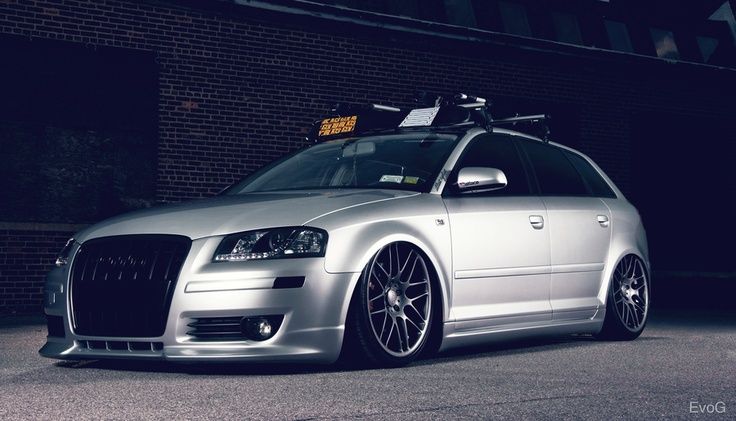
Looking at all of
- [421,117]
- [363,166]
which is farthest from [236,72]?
[363,166]

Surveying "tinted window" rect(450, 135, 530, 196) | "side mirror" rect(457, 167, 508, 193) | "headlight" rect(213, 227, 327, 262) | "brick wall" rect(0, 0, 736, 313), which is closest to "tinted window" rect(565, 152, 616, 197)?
"tinted window" rect(450, 135, 530, 196)

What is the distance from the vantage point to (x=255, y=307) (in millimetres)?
6133

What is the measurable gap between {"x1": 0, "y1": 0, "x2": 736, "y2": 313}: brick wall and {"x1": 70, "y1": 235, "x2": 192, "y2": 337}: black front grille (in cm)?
703

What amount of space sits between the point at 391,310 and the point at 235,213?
1.05 metres

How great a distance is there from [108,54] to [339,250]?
8555 millimetres

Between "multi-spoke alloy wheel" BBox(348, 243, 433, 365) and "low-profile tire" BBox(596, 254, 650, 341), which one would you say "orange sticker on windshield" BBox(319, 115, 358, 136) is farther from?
"low-profile tire" BBox(596, 254, 650, 341)

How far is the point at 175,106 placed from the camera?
1456 cm

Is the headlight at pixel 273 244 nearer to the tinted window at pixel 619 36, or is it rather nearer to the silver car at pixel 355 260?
the silver car at pixel 355 260

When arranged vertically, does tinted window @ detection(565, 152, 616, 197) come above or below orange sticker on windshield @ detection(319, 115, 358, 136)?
below

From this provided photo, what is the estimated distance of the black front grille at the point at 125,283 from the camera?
629 cm

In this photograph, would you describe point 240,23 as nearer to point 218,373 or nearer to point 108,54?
point 108,54

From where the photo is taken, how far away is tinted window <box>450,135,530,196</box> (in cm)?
779

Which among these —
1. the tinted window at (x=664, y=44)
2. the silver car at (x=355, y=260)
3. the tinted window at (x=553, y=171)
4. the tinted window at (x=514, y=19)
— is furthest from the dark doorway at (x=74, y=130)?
the tinted window at (x=664, y=44)

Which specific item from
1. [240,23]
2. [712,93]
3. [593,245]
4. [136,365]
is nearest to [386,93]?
[240,23]
